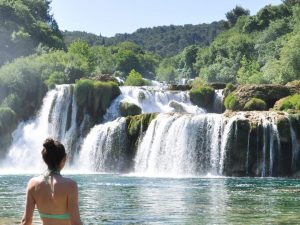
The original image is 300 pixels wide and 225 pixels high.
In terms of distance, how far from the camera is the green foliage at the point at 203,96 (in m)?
59.8

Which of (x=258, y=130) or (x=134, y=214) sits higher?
(x=258, y=130)

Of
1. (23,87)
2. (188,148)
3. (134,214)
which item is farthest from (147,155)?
(134,214)

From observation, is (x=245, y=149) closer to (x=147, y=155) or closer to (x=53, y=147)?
(x=147, y=155)

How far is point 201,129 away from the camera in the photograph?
157 feet

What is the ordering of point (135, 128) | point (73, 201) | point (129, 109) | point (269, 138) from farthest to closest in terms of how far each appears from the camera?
point (129, 109) < point (135, 128) < point (269, 138) < point (73, 201)

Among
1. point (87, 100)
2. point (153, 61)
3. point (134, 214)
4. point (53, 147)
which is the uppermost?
point (153, 61)

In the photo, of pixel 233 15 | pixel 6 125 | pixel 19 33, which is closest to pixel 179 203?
pixel 6 125

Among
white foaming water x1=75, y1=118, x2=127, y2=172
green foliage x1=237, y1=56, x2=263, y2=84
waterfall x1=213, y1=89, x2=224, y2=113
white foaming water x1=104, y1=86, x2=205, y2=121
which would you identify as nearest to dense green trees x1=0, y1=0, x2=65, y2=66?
green foliage x1=237, y1=56, x2=263, y2=84

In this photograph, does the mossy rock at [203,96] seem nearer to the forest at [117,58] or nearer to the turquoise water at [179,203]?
the forest at [117,58]

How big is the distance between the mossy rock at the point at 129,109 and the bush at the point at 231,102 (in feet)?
27.4

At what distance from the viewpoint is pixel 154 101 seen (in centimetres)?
6178

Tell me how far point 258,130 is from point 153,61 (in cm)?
13769

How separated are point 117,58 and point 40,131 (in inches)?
3607

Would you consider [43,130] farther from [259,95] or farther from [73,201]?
[73,201]
